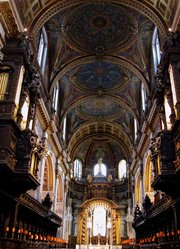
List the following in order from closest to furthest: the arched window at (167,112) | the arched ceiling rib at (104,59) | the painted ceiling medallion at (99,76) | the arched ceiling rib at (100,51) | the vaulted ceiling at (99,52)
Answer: the arched window at (167,112), the vaulted ceiling at (99,52), the arched ceiling rib at (100,51), the arched ceiling rib at (104,59), the painted ceiling medallion at (99,76)

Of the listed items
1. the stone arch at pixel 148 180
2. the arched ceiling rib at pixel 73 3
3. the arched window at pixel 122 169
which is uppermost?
the arched ceiling rib at pixel 73 3

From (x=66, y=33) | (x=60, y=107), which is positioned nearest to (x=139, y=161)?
(x=60, y=107)

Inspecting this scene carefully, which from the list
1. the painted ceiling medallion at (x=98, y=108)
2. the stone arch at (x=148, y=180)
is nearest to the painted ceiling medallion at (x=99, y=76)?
the painted ceiling medallion at (x=98, y=108)

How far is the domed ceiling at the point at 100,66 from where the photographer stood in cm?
2009

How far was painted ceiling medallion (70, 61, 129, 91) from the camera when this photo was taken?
25500mm

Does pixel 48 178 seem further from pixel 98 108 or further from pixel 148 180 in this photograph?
pixel 98 108

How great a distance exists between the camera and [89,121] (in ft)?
111

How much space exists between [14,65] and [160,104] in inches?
306

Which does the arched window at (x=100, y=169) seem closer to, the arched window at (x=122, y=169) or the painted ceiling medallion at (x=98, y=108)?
the arched window at (x=122, y=169)

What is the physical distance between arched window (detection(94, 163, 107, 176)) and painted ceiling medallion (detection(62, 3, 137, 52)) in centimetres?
2082

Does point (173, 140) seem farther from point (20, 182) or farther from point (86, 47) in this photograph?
point (86, 47)

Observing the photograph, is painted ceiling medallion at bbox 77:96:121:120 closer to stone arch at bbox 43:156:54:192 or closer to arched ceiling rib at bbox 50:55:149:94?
arched ceiling rib at bbox 50:55:149:94

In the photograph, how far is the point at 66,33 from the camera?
2103 centimetres

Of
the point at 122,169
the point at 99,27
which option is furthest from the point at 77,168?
the point at 99,27
